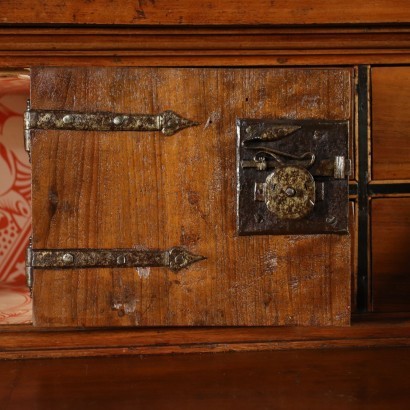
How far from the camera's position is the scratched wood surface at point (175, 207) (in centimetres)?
88

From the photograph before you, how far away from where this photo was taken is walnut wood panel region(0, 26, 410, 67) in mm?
916

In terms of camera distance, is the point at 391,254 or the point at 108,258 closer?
the point at 108,258

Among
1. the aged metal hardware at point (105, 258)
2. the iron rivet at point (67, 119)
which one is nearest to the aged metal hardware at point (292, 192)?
the aged metal hardware at point (105, 258)

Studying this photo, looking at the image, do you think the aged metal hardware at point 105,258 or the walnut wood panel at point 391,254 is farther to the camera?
the walnut wood panel at point 391,254

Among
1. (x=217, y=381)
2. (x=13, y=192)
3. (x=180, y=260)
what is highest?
(x=13, y=192)

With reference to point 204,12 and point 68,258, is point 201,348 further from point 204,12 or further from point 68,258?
point 204,12

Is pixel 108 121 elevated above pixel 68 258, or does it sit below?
above

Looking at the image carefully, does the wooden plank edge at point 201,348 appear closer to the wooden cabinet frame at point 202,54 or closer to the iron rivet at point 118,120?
the wooden cabinet frame at point 202,54

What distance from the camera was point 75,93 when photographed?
2.88 feet

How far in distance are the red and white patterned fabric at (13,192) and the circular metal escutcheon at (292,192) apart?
2.03 ft

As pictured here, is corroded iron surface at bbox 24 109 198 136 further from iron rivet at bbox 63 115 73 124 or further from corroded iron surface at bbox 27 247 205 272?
corroded iron surface at bbox 27 247 205 272

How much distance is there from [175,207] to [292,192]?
16 centimetres

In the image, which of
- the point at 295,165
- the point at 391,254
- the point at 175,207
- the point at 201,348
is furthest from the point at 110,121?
the point at 391,254

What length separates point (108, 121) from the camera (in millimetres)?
878
